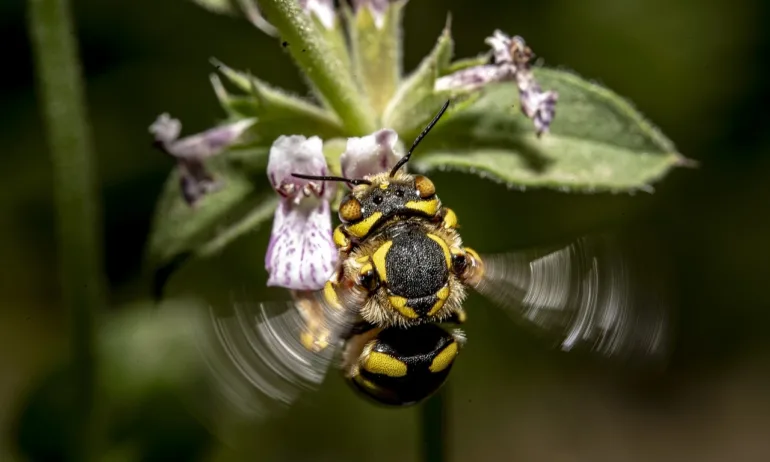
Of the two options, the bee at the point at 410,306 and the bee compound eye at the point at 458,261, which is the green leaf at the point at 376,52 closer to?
the bee at the point at 410,306

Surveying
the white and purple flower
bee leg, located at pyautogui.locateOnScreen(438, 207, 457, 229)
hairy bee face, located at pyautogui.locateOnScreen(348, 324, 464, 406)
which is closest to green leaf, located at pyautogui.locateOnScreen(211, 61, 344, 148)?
the white and purple flower

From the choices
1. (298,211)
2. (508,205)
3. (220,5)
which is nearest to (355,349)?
(298,211)

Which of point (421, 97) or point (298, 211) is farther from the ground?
point (421, 97)

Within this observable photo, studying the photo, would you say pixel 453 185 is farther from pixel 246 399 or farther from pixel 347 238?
pixel 246 399

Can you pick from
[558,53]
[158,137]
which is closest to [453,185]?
[558,53]

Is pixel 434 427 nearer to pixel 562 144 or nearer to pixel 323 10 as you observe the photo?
pixel 562 144

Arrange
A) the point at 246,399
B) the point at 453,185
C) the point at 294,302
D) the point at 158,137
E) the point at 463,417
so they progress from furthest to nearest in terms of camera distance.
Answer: the point at 463,417 < the point at 453,185 < the point at 158,137 < the point at 294,302 < the point at 246,399
